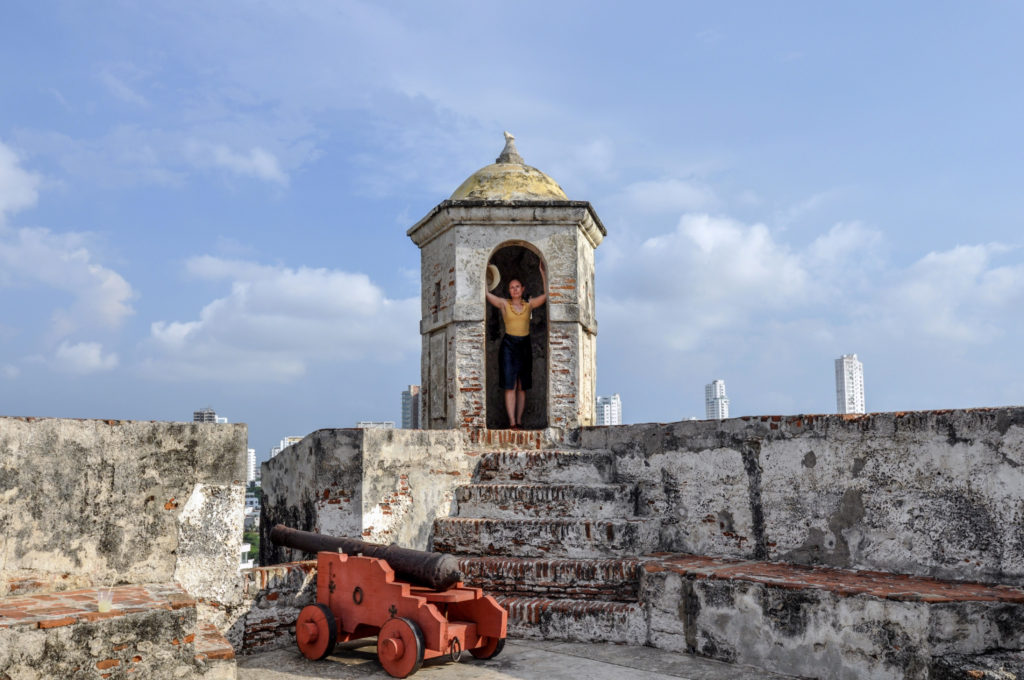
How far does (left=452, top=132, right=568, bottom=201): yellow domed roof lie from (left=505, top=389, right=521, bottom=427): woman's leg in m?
2.06

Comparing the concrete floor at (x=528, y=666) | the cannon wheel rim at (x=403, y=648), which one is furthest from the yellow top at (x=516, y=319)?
the cannon wheel rim at (x=403, y=648)

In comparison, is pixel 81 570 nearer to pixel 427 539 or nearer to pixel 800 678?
pixel 427 539

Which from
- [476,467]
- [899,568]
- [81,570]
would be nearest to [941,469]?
[899,568]

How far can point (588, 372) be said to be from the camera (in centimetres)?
894

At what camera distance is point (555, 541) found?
6484mm

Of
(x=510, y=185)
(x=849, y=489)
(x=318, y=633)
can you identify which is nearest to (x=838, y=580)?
(x=849, y=489)

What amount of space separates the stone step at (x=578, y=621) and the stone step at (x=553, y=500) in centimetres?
86

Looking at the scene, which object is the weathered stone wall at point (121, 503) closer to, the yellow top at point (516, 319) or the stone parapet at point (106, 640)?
the stone parapet at point (106, 640)

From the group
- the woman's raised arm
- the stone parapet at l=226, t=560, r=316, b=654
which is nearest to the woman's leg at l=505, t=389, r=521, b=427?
the woman's raised arm

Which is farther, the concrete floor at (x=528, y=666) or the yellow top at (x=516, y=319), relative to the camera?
the yellow top at (x=516, y=319)

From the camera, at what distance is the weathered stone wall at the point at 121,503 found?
436 centimetres

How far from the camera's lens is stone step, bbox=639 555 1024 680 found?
4602 mm

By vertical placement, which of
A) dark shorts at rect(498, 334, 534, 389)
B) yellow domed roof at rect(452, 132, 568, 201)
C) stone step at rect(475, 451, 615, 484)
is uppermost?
yellow domed roof at rect(452, 132, 568, 201)

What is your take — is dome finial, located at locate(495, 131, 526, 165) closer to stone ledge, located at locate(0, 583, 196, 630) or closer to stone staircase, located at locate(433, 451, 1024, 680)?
stone staircase, located at locate(433, 451, 1024, 680)
